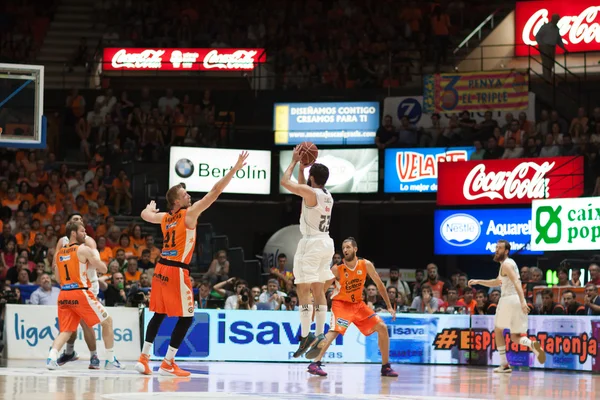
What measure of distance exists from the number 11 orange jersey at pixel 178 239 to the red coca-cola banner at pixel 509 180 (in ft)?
44.9

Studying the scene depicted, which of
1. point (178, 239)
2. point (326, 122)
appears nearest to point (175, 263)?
point (178, 239)

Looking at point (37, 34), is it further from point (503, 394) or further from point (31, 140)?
point (503, 394)

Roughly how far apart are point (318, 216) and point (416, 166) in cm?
1531

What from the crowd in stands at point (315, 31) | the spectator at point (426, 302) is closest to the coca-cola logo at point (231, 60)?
the crowd in stands at point (315, 31)

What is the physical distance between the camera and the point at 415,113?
28938mm

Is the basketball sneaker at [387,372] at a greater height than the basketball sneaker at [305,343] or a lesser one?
lesser

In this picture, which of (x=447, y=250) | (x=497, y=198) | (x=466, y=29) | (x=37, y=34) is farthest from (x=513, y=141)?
(x=37, y=34)

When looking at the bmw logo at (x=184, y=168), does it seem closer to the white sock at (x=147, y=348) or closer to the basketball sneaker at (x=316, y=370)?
the basketball sneaker at (x=316, y=370)

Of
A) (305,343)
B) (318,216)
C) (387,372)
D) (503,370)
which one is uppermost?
(318,216)

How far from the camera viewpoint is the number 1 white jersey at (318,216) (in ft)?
42.3

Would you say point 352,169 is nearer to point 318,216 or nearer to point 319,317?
point 319,317

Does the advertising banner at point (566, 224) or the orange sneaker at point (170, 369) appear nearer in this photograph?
the orange sneaker at point (170, 369)

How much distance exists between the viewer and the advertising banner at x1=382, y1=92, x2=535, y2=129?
2817 cm

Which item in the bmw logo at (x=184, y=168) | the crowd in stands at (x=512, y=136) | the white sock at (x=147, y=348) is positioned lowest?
the white sock at (x=147, y=348)
